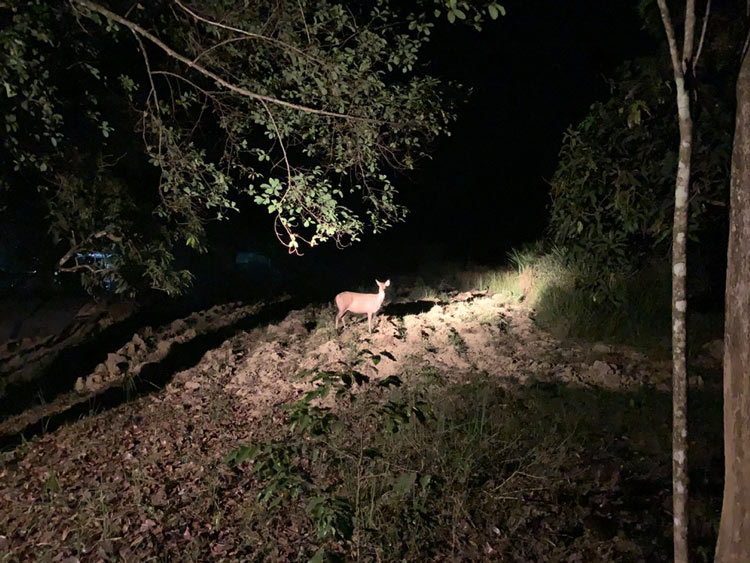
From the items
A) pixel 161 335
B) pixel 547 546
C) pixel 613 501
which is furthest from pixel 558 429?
pixel 161 335

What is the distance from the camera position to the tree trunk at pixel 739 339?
7.50ft

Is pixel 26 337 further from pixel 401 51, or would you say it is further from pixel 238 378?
pixel 401 51

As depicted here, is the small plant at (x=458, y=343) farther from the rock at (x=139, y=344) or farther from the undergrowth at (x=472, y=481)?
the rock at (x=139, y=344)

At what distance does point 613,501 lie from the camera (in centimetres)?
391

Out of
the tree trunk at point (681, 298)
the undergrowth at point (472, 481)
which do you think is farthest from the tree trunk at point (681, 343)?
the undergrowth at point (472, 481)

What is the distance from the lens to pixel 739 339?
7.55 feet

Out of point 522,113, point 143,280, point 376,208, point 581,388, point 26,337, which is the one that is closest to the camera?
point 376,208

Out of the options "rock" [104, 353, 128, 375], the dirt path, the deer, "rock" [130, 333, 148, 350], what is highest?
the deer

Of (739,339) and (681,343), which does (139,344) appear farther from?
(739,339)

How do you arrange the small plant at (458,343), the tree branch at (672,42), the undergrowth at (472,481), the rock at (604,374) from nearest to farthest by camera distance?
the tree branch at (672,42) → the undergrowth at (472,481) → the rock at (604,374) → the small plant at (458,343)

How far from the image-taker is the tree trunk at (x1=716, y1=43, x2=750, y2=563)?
2.29m

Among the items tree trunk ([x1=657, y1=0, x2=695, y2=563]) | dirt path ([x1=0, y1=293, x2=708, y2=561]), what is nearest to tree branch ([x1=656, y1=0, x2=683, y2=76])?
tree trunk ([x1=657, y1=0, x2=695, y2=563])

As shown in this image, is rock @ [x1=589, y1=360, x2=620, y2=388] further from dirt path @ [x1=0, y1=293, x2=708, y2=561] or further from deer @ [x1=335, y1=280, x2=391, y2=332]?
deer @ [x1=335, y1=280, x2=391, y2=332]

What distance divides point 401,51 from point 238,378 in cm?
446
